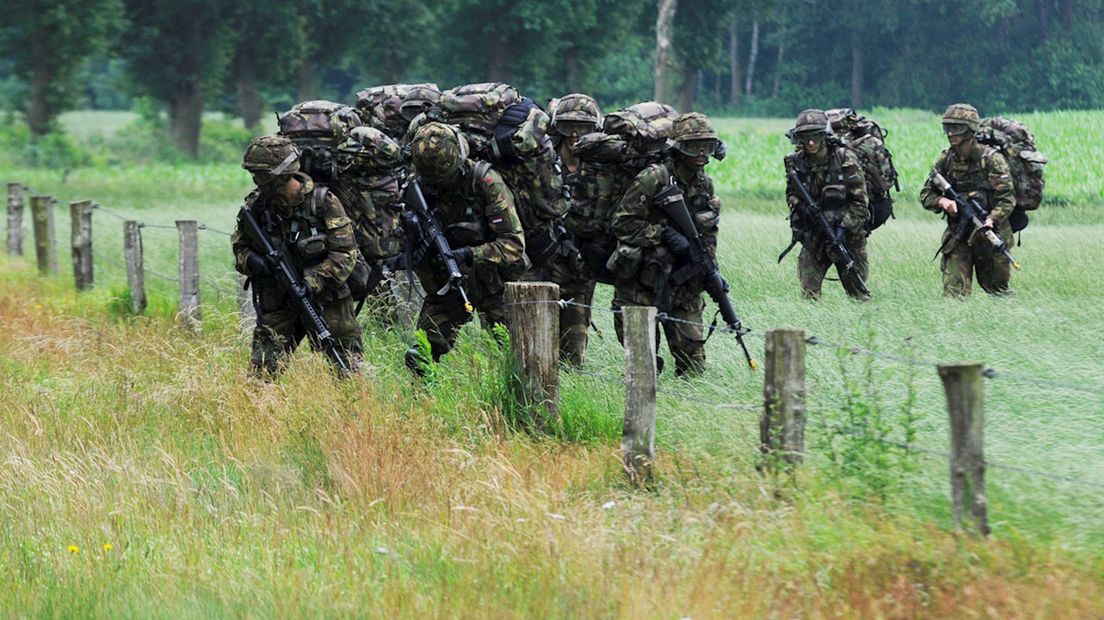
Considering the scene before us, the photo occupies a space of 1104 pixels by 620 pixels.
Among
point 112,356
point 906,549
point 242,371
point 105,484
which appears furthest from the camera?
point 112,356

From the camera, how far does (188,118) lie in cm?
5234

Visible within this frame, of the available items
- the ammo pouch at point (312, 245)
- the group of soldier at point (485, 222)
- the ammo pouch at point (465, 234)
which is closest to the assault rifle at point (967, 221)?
the group of soldier at point (485, 222)

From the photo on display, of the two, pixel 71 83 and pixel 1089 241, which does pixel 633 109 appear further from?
pixel 71 83

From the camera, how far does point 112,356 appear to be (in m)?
11.1

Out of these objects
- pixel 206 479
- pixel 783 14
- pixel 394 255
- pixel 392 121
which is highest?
pixel 783 14

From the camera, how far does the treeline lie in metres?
45.5

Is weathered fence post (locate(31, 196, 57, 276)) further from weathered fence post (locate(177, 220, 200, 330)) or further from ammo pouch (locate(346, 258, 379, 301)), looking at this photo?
ammo pouch (locate(346, 258, 379, 301))

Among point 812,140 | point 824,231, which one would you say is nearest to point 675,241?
point 812,140

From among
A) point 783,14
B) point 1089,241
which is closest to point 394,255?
point 1089,241

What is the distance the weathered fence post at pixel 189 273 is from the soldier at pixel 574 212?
3.01 m

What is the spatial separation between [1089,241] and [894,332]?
7892 mm

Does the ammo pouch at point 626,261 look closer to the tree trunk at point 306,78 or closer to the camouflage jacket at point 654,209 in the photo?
the camouflage jacket at point 654,209

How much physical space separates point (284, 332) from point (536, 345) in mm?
2426

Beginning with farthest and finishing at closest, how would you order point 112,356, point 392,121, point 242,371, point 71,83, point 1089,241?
point 71,83, point 1089,241, point 392,121, point 112,356, point 242,371
